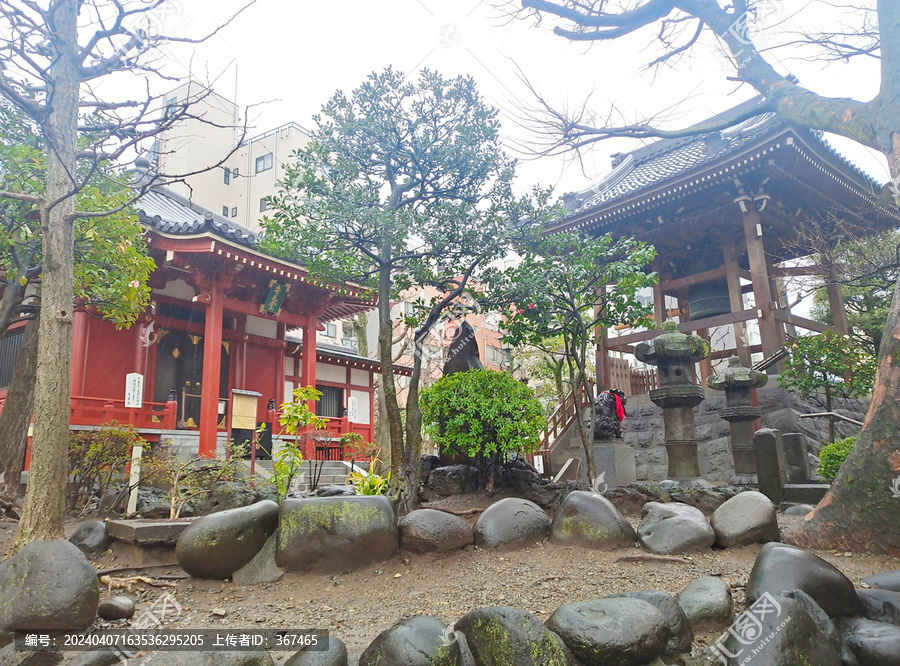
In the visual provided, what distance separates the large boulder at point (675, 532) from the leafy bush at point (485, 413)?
7.62 feet

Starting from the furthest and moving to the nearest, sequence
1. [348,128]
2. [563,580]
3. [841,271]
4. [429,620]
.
→ [841,271] < [348,128] < [563,580] < [429,620]

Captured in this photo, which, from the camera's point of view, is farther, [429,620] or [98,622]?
[98,622]

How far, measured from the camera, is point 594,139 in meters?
6.50

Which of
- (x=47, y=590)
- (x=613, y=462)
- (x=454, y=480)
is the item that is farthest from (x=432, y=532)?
(x=613, y=462)

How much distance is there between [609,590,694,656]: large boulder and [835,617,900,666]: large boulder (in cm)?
89

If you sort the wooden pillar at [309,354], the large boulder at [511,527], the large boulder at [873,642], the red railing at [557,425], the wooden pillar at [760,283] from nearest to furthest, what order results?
the large boulder at [873,642] → the large boulder at [511,527] → the wooden pillar at [760,283] → the red railing at [557,425] → the wooden pillar at [309,354]

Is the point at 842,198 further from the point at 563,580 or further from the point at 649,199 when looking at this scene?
the point at 563,580

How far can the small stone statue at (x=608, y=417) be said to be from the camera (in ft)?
29.9

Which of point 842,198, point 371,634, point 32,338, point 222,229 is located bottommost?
point 371,634

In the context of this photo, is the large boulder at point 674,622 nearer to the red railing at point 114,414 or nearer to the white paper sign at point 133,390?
the white paper sign at point 133,390

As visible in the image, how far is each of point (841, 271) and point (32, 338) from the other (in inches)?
449

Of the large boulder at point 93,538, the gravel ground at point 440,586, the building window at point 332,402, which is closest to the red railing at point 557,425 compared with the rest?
the gravel ground at point 440,586

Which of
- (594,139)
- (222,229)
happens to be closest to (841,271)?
(594,139)

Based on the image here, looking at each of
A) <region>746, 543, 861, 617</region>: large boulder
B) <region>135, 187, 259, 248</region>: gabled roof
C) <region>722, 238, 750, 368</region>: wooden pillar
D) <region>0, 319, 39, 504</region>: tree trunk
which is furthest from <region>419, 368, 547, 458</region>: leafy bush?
<region>722, 238, 750, 368</region>: wooden pillar
